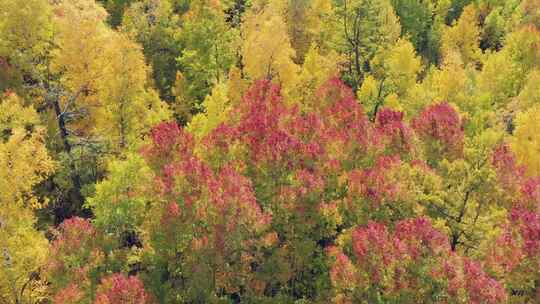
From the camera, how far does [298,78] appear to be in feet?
157

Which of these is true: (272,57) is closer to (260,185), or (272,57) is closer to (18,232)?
(260,185)

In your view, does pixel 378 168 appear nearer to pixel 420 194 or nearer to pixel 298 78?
pixel 420 194

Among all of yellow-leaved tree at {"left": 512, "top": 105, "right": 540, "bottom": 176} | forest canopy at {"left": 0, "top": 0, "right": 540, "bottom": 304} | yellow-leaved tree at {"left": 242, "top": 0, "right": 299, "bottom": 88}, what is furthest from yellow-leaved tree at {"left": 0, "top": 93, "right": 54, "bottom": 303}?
yellow-leaved tree at {"left": 512, "top": 105, "right": 540, "bottom": 176}

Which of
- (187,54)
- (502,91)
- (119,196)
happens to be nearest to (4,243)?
(119,196)

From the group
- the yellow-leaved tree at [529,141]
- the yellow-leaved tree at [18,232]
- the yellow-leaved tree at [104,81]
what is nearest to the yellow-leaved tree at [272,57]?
the yellow-leaved tree at [104,81]

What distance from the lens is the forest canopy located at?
27.0 m

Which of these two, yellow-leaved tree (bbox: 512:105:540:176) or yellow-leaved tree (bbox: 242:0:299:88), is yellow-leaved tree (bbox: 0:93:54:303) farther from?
yellow-leaved tree (bbox: 512:105:540:176)

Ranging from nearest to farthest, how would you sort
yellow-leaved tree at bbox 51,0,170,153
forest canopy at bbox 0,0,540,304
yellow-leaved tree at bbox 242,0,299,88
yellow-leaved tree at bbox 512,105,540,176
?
forest canopy at bbox 0,0,540,304 → yellow-leaved tree at bbox 512,105,540,176 → yellow-leaved tree at bbox 51,0,170,153 → yellow-leaved tree at bbox 242,0,299,88


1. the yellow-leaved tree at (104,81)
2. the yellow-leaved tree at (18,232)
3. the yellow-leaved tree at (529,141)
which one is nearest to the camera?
the yellow-leaved tree at (18,232)

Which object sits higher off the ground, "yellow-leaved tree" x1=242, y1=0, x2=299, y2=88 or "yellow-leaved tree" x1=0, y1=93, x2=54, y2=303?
"yellow-leaved tree" x1=242, y1=0, x2=299, y2=88

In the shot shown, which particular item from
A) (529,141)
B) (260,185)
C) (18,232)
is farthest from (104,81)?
(529,141)

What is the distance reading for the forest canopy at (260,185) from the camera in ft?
88.5

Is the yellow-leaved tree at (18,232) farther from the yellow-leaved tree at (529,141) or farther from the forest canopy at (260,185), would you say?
the yellow-leaved tree at (529,141)

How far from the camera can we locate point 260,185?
3272 cm
